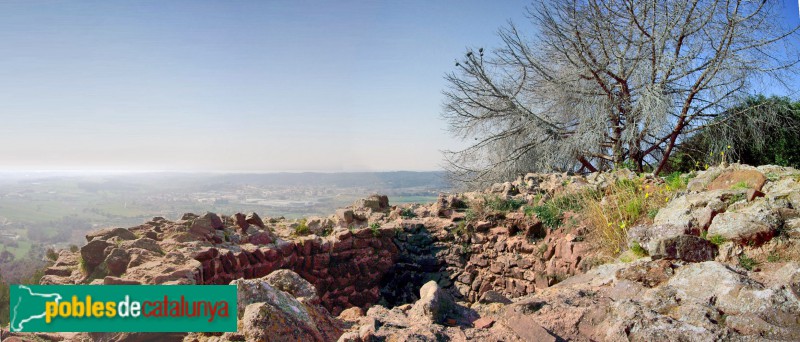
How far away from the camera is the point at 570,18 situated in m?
12.9

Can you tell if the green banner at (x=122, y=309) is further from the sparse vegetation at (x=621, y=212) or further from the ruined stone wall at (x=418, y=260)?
the sparse vegetation at (x=621, y=212)

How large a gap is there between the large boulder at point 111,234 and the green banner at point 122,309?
2.15 metres

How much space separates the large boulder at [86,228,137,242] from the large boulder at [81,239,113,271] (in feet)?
1.87

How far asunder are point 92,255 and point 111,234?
90cm

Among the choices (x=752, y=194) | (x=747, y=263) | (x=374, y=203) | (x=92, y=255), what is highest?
(x=752, y=194)

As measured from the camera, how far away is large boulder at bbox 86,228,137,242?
600 cm

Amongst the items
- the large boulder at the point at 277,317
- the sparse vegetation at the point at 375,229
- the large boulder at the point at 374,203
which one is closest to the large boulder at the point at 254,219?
the sparse vegetation at the point at 375,229

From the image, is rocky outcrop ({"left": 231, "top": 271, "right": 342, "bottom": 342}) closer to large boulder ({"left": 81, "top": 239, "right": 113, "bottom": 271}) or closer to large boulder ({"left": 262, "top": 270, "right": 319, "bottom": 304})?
large boulder ({"left": 262, "top": 270, "right": 319, "bottom": 304})

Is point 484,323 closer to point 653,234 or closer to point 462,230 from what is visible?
point 653,234

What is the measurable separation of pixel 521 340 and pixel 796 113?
12916 mm

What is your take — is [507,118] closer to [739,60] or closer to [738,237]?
[739,60]

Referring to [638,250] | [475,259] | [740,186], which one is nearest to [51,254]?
[475,259]

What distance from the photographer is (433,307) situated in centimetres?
365

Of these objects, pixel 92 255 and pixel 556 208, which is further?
pixel 556 208
